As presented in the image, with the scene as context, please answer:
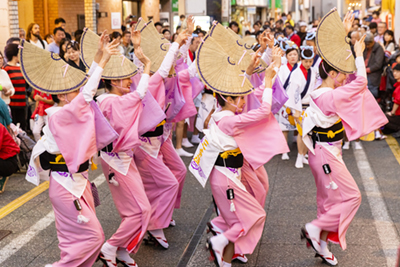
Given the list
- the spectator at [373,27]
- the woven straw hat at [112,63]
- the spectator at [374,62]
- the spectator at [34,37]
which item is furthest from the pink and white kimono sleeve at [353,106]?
the spectator at [373,27]

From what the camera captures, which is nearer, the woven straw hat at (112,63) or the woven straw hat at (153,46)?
the woven straw hat at (112,63)

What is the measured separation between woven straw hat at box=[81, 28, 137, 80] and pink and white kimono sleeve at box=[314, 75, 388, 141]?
177 cm

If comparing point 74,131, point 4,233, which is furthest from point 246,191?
point 4,233

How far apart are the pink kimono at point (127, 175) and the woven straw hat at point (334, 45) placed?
163 cm

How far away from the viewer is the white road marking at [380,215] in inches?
199

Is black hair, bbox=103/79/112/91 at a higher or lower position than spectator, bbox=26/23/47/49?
lower

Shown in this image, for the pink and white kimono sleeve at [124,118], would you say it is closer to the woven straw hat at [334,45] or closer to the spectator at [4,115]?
the woven straw hat at [334,45]

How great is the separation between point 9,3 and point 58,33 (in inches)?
90.0

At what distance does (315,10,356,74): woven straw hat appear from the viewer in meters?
4.74

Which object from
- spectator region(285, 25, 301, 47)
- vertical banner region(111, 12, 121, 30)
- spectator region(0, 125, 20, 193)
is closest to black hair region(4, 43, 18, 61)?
spectator region(0, 125, 20, 193)

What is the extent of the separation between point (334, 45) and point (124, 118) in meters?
2.00

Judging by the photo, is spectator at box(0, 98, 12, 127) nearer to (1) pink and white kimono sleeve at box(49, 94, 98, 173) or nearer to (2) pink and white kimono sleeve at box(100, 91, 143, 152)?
(2) pink and white kimono sleeve at box(100, 91, 143, 152)

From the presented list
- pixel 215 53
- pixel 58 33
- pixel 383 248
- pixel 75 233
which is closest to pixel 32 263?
pixel 75 233

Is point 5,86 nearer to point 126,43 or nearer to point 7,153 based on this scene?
point 7,153
